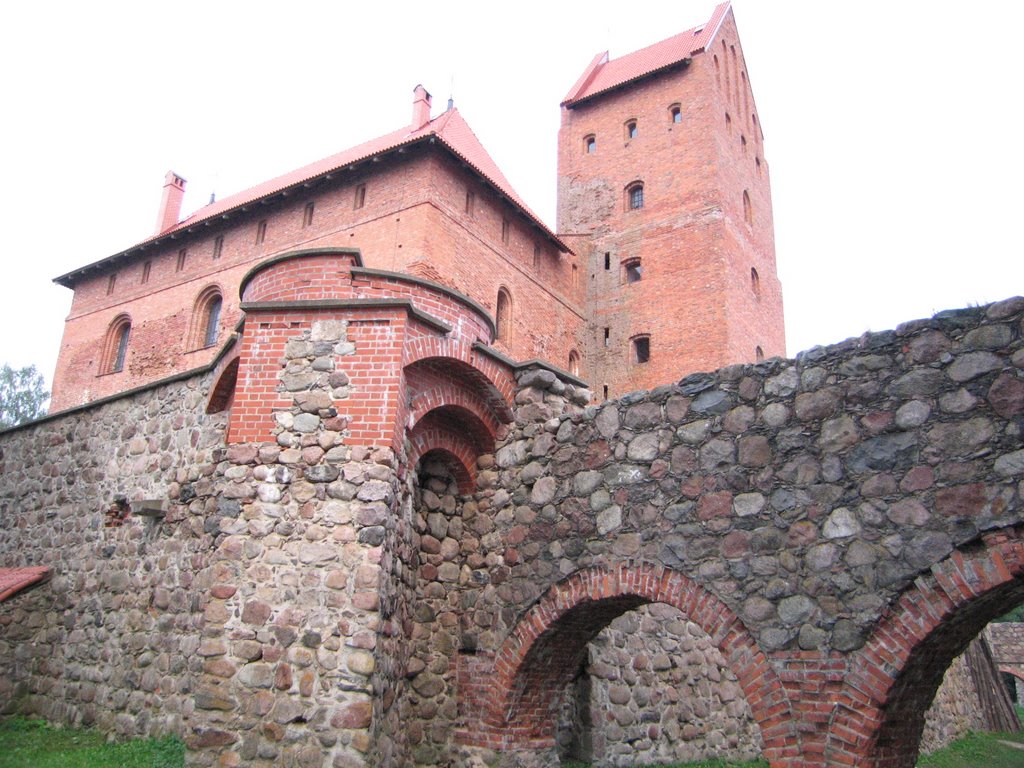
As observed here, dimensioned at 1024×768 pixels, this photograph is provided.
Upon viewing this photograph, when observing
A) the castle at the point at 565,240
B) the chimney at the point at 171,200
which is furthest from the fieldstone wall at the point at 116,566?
the chimney at the point at 171,200

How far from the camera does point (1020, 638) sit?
2575 centimetres

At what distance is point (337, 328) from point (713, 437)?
3219mm

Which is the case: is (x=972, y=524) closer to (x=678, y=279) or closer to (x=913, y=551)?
(x=913, y=551)

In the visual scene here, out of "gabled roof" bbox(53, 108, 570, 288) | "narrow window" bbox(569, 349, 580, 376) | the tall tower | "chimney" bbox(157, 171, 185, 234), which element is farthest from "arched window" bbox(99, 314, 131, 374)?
the tall tower

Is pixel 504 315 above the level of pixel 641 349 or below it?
below

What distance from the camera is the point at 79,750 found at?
8.02m

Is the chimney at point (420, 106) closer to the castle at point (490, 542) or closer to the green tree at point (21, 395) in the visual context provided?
the castle at point (490, 542)

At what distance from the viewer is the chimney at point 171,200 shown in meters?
29.4

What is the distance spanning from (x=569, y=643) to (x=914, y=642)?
3181 millimetres

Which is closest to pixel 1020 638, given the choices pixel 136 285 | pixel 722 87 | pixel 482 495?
pixel 722 87

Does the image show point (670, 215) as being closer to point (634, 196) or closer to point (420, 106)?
point (634, 196)

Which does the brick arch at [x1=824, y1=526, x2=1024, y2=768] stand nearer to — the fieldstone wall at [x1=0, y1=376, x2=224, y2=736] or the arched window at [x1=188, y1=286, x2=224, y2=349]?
the fieldstone wall at [x1=0, y1=376, x2=224, y2=736]

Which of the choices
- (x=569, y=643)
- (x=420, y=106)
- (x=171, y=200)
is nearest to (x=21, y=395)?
(x=171, y=200)

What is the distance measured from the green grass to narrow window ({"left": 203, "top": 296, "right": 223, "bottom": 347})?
52.2ft
